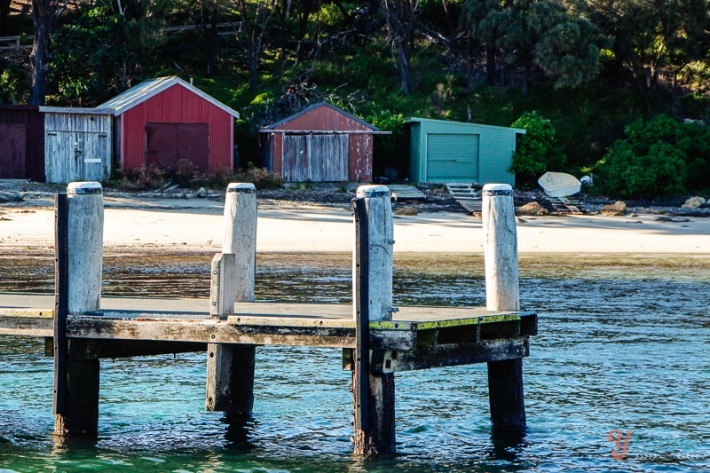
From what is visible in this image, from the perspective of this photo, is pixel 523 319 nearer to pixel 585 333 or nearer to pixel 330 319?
pixel 330 319

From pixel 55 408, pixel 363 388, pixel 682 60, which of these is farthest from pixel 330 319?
pixel 682 60

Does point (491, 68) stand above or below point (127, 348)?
above

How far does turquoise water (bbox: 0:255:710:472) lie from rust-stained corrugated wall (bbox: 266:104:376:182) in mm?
20445

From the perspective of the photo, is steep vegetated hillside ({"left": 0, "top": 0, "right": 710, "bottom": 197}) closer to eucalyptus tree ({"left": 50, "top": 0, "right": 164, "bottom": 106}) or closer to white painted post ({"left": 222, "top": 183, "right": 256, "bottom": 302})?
eucalyptus tree ({"left": 50, "top": 0, "right": 164, "bottom": 106})

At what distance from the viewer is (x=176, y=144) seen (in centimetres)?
4003

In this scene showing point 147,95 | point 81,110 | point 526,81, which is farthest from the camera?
point 526,81

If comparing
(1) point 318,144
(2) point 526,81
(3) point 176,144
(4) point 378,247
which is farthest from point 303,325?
(2) point 526,81

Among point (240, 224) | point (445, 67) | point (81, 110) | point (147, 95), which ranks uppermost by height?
point (445, 67)

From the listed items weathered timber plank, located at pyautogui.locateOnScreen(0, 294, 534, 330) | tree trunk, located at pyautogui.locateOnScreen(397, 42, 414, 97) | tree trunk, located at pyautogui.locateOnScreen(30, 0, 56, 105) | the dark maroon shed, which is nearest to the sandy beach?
the dark maroon shed

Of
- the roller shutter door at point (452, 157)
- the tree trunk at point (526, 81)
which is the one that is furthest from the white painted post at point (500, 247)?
the tree trunk at point (526, 81)

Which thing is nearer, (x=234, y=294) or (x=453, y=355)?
(x=453, y=355)

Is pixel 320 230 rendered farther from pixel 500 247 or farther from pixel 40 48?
pixel 500 247

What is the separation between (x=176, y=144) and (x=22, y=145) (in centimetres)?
534

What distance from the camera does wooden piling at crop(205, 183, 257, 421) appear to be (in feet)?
33.4
